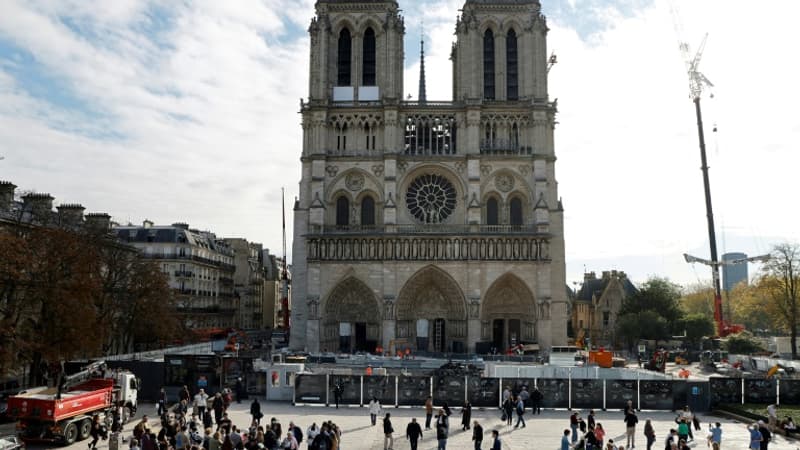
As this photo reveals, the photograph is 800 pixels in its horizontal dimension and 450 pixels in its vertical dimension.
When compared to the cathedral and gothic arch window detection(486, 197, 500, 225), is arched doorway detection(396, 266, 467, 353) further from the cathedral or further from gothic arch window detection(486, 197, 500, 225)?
gothic arch window detection(486, 197, 500, 225)

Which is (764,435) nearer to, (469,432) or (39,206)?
(469,432)

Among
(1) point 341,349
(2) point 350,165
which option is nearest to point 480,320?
(1) point 341,349

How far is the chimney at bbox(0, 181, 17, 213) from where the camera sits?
35094 millimetres

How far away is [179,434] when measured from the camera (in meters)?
17.5

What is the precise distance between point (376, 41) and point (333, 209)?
13982 millimetres

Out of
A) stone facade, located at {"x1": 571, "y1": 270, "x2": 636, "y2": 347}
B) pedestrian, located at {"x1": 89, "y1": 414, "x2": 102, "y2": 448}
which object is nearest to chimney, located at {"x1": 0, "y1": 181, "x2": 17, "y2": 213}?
pedestrian, located at {"x1": 89, "y1": 414, "x2": 102, "y2": 448}

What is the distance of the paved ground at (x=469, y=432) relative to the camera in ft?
71.1

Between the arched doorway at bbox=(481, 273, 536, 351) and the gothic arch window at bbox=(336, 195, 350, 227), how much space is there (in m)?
12.3

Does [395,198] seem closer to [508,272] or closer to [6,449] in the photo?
[508,272]

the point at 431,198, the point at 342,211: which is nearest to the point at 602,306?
the point at 431,198

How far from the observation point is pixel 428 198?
5391 cm

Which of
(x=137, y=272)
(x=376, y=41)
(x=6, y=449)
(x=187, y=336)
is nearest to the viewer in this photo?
(x=6, y=449)

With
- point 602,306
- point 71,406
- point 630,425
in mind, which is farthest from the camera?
point 602,306

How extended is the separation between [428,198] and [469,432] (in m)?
31.5
